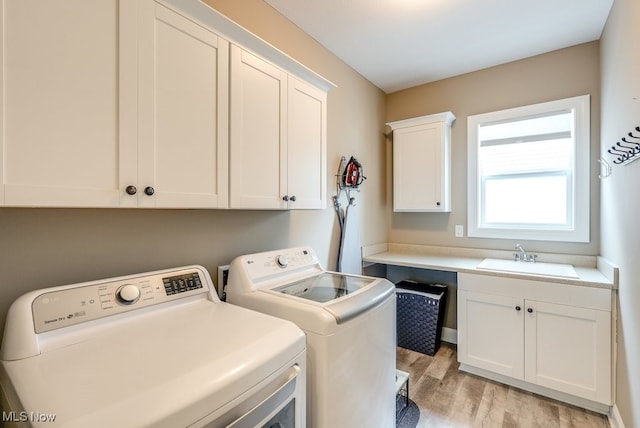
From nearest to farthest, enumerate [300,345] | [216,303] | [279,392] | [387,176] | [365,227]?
[279,392] < [300,345] < [216,303] < [365,227] < [387,176]

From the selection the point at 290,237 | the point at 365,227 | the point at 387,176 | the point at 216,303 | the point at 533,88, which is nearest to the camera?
the point at 216,303

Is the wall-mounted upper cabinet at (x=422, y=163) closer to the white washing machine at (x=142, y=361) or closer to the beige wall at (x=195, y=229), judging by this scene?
the beige wall at (x=195, y=229)

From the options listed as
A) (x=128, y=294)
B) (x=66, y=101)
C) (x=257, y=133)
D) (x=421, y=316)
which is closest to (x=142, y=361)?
(x=128, y=294)

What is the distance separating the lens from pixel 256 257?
1.57 m

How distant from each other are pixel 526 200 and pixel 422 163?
0.96m

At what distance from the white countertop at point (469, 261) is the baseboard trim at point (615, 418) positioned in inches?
29.5

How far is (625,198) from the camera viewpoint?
1.62 m

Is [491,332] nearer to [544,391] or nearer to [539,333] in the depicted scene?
[539,333]

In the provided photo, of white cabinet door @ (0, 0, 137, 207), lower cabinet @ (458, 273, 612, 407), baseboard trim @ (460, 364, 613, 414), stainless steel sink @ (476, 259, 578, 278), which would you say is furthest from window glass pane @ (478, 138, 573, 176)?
white cabinet door @ (0, 0, 137, 207)

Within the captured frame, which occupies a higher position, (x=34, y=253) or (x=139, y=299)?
(x=34, y=253)

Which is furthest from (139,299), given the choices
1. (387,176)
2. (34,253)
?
(387,176)

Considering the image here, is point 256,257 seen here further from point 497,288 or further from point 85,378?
point 497,288

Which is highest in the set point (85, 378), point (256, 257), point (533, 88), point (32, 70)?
point (533, 88)

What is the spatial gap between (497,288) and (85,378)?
7.99 feet
